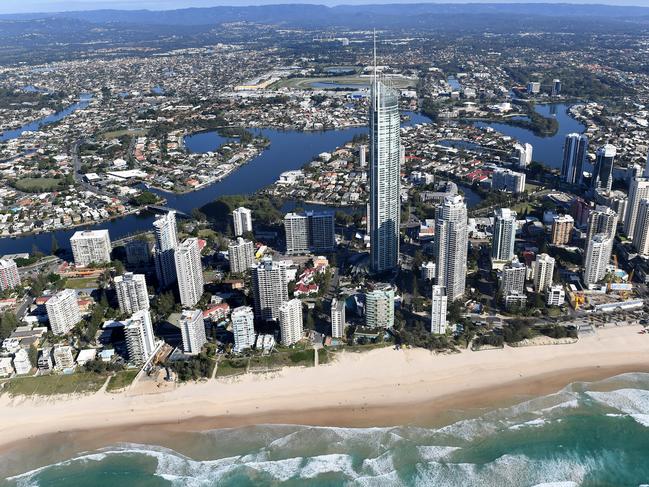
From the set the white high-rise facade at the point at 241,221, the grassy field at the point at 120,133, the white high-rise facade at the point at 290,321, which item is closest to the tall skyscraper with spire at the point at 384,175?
the white high-rise facade at the point at 290,321

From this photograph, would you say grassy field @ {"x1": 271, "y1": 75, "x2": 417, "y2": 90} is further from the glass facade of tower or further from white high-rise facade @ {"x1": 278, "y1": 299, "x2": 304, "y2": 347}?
white high-rise facade @ {"x1": 278, "y1": 299, "x2": 304, "y2": 347}

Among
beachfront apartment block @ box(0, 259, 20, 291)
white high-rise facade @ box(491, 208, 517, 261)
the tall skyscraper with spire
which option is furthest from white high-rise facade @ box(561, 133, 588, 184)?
beachfront apartment block @ box(0, 259, 20, 291)

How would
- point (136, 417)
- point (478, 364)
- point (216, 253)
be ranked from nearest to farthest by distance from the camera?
point (136, 417), point (478, 364), point (216, 253)

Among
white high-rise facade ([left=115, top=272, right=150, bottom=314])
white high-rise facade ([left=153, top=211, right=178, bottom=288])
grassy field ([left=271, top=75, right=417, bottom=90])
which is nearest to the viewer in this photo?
white high-rise facade ([left=115, top=272, right=150, bottom=314])

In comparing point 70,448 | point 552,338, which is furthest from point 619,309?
point 70,448

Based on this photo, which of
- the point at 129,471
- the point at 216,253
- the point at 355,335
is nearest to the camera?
the point at 129,471

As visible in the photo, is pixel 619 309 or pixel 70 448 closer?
pixel 70 448

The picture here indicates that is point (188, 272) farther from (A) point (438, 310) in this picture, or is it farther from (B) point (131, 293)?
(A) point (438, 310)

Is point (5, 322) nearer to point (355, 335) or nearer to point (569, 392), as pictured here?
point (355, 335)
